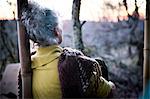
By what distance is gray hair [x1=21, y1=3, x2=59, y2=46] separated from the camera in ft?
4.85

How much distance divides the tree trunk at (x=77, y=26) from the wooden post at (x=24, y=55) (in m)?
0.24

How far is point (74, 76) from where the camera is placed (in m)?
1.52

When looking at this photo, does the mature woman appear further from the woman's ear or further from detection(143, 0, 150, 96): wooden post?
detection(143, 0, 150, 96): wooden post

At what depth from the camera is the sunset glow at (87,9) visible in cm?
152

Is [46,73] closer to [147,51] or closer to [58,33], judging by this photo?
[58,33]

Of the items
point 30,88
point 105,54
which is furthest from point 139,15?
point 30,88

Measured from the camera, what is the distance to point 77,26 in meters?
1.55

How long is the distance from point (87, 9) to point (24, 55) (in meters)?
0.39

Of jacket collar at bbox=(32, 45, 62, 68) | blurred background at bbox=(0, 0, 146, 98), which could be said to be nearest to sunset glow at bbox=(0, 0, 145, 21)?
blurred background at bbox=(0, 0, 146, 98)

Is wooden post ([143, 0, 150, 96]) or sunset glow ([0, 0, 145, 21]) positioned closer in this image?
sunset glow ([0, 0, 145, 21])

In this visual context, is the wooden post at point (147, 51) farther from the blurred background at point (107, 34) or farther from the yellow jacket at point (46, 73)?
the yellow jacket at point (46, 73)

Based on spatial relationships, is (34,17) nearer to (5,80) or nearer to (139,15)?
(5,80)

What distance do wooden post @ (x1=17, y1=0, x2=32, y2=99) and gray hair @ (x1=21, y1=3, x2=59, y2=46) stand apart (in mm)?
28

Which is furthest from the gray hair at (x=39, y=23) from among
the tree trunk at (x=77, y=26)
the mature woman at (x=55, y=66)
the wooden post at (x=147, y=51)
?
the wooden post at (x=147, y=51)
